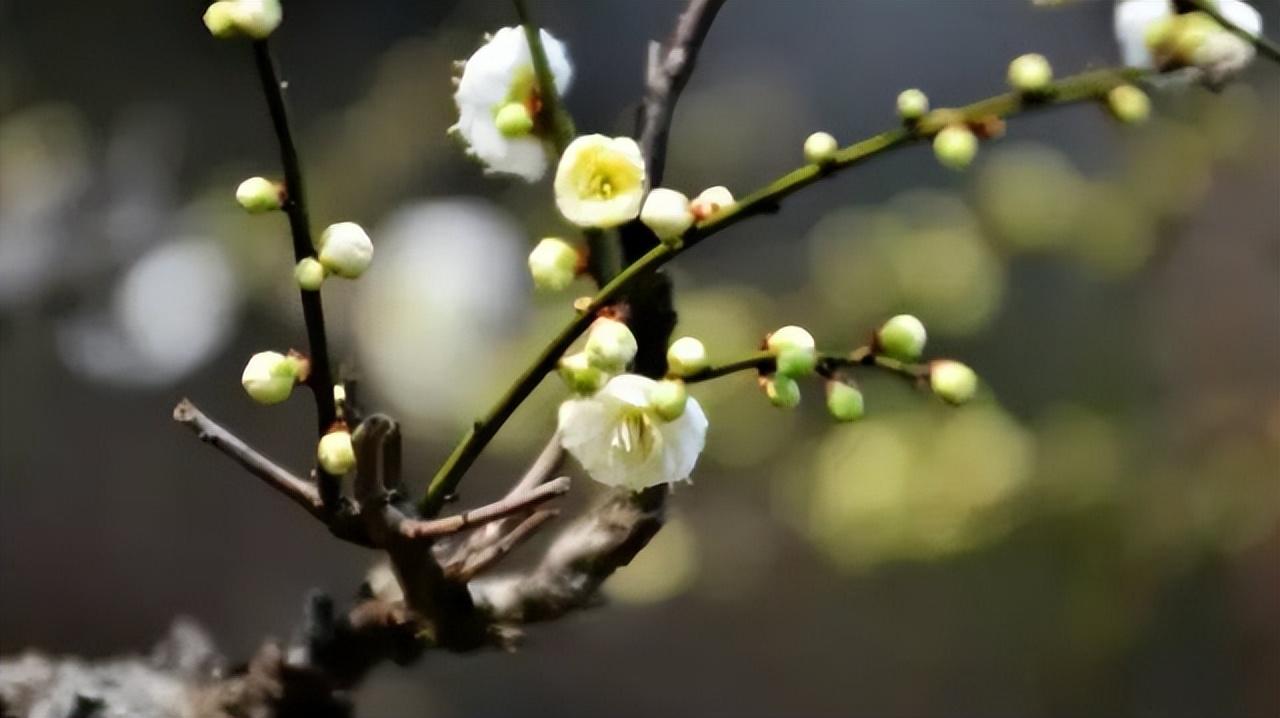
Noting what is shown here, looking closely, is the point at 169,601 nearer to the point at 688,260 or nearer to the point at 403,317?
the point at 403,317

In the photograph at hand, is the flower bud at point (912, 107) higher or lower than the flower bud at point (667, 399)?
higher

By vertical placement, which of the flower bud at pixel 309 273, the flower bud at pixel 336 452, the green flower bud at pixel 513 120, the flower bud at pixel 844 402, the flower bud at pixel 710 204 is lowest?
the flower bud at pixel 844 402

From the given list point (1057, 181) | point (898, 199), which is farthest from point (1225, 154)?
point (898, 199)

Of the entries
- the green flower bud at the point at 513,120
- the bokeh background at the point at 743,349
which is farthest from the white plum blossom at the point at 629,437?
the bokeh background at the point at 743,349

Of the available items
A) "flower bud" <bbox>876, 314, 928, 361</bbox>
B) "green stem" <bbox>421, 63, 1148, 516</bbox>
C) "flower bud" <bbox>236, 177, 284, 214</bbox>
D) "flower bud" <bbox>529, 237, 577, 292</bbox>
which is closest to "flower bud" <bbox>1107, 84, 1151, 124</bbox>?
"green stem" <bbox>421, 63, 1148, 516</bbox>

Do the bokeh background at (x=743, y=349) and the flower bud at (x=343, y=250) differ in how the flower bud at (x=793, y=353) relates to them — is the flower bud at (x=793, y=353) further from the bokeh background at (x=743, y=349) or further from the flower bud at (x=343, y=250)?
the bokeh background at (x=743, y=349)

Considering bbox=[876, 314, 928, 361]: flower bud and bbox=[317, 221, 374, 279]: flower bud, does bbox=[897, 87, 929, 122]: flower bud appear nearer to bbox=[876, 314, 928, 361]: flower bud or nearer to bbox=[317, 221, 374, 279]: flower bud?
bbox=[876, 314, 928, 361]: flower bud
